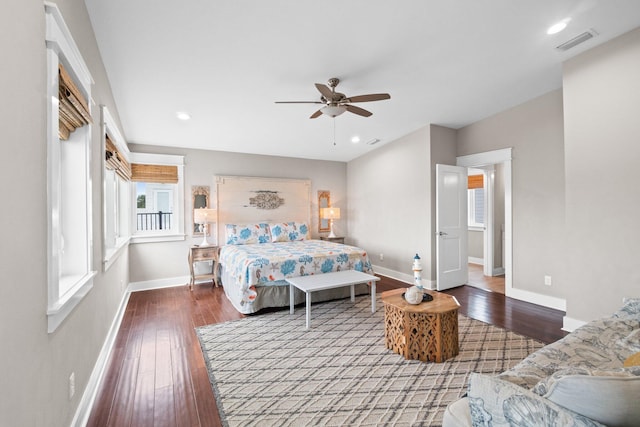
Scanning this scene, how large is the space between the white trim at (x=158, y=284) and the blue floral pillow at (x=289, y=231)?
1690 mm

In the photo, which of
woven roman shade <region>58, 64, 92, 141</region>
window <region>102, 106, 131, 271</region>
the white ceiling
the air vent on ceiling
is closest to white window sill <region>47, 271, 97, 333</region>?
window <region>102, 106, 131, 271</region>

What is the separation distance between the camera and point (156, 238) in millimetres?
4965

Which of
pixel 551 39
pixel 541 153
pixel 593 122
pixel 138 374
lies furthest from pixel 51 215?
pixel 541 153

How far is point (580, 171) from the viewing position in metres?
3.13

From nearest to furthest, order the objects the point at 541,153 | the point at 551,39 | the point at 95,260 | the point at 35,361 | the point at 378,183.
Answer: the point at 35,361
the point at 95,260
the point at 551,39
the point at 541,153
the point at 378,183

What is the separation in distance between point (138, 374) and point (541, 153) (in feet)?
17.0

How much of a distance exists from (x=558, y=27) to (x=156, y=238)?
578 centimetres

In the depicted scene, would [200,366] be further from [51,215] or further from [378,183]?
[378,183]

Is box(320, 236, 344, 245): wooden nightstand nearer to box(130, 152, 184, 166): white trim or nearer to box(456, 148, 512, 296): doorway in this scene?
box(456, 148, 512, 296): doorway

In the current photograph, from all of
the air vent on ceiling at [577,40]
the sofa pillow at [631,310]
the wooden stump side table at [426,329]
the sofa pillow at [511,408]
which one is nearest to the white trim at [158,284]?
the wooden stump side table at [426,329]

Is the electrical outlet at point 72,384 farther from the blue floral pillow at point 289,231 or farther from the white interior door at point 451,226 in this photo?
the white interior door at point 451,226

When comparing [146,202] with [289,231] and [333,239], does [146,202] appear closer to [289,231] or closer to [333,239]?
[289,231]

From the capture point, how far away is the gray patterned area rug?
1959 millimetres

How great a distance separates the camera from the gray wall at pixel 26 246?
3.26ft
